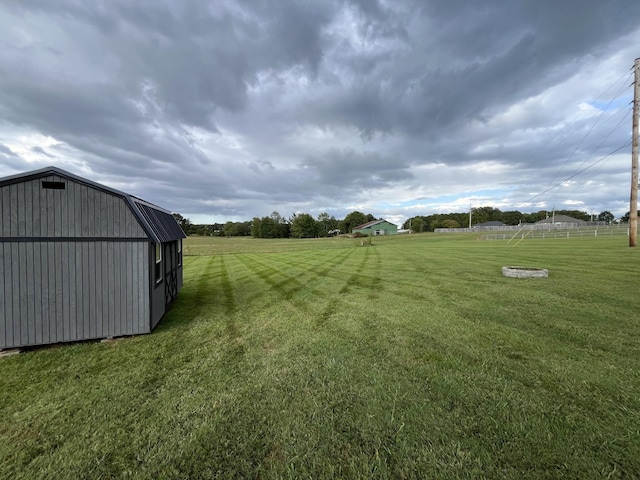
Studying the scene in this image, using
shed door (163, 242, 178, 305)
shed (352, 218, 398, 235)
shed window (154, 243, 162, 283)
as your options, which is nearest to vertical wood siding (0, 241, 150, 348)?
shed window (154, 243, 162, 283)

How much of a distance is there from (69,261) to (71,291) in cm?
68

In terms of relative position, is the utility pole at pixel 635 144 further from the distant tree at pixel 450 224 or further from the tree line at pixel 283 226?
the distant tree at pixel 450 224

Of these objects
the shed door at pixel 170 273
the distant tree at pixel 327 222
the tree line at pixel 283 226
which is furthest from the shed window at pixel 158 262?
the distant tree at pixel 327 222

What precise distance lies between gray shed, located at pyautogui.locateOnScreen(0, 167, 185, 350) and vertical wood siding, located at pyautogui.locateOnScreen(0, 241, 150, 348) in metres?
0.02

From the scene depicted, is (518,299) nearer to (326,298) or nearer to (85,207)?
(326,298)

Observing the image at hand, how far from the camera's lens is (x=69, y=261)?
243 inches

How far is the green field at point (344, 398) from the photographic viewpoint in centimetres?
297

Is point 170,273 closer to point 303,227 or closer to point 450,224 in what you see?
point 303,227

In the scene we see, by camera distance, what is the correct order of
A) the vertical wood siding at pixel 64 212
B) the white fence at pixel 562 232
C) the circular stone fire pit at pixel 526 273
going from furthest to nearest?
1. the white fence at pixel 562 232
2. the circular stone fire pit at pixel 526 273
3. the vertical wood siding at pixel 64 212

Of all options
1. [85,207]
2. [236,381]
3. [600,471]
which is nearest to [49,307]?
[85,207]

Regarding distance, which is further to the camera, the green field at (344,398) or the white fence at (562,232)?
the white fence at (562,232)

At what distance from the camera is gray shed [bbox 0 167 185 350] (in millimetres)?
5820

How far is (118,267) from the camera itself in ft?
21.5

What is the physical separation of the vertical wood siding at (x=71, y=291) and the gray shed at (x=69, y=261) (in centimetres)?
2
